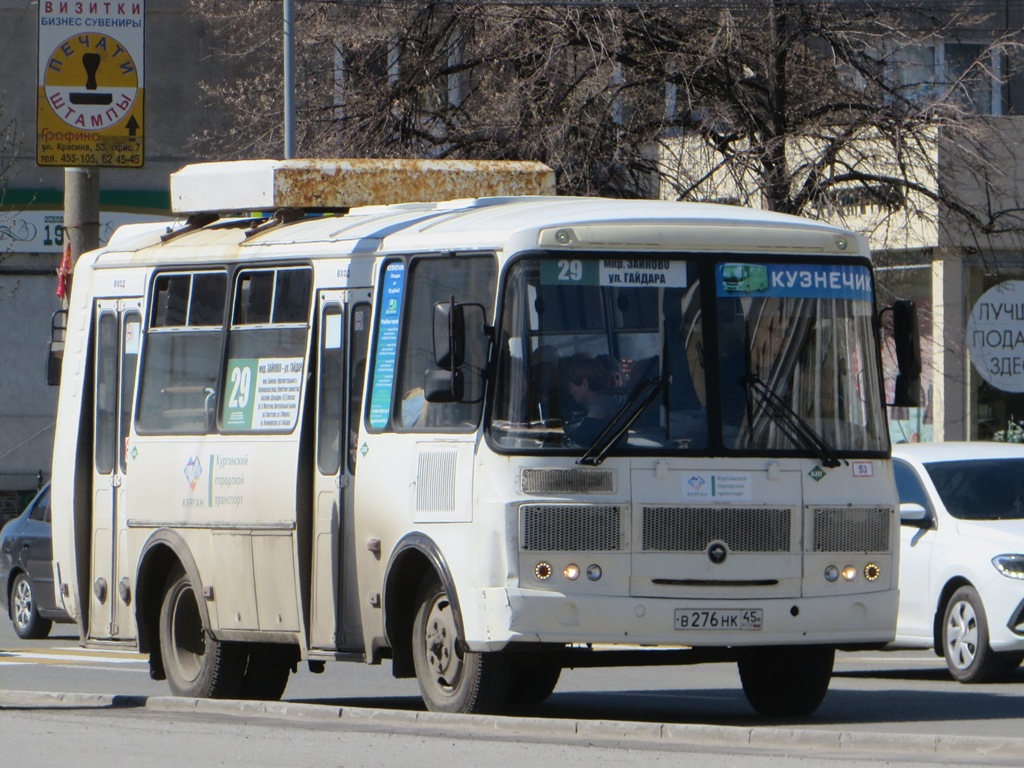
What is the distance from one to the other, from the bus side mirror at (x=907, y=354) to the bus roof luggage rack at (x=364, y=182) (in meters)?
2.94

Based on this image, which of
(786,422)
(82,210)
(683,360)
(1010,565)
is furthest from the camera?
(82,210)

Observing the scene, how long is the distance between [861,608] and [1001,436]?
14879mm

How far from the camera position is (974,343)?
2509cm

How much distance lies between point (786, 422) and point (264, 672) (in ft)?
13.2

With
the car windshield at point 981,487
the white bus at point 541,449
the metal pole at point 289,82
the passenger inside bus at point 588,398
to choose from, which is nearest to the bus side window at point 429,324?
the white bus at point 541,449

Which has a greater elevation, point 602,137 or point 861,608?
point 602,137

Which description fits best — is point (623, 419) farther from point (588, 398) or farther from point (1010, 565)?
point (1010, 565)

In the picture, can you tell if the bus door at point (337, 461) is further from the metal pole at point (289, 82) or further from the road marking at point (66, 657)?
the metal pole at point (289, 82)

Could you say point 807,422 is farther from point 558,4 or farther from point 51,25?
point 558,4

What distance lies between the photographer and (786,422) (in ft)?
35.3

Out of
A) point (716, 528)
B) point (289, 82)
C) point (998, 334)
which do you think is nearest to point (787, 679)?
point (716, 528)

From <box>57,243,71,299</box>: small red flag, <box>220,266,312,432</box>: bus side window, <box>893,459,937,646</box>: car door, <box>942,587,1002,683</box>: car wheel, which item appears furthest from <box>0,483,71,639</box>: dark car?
<box>942,587,1002,683</box>: car wheel

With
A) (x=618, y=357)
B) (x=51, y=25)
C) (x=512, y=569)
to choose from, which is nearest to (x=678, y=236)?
(x=618, y=357)

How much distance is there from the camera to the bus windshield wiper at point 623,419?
10352 millimetres
